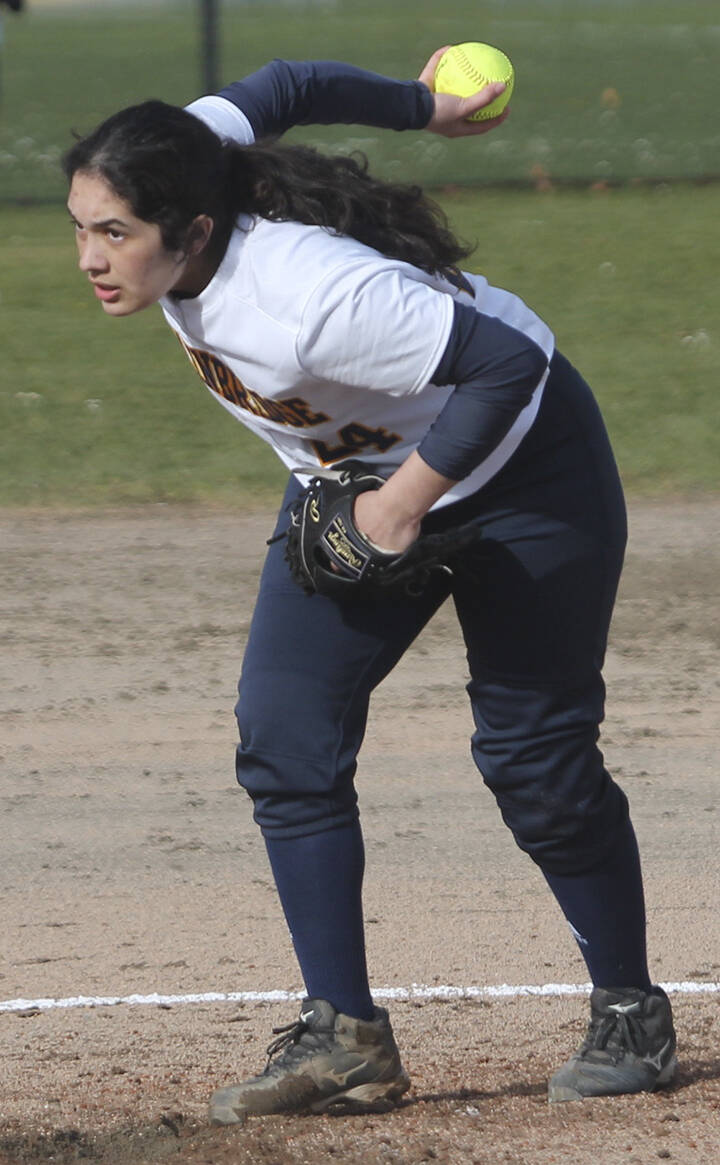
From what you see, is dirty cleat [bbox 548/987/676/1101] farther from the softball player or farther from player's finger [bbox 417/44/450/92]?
player's finger [bbox 417/44/450/92]

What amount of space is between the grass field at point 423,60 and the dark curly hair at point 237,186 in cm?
1165

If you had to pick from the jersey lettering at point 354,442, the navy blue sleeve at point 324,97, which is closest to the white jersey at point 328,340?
the jersey lettering at point 354,442

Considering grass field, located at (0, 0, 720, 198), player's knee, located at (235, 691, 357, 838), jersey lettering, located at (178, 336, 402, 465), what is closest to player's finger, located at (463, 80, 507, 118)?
jersey lettering, located at (178, 336, 402, 465)

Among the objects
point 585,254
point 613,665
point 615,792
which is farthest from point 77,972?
point 585,254

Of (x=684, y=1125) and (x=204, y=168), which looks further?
(x=684, y=1125)

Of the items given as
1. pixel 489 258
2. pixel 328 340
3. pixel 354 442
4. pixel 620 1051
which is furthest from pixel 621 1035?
pixel 489 258

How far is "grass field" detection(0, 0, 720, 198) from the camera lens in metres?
15.6

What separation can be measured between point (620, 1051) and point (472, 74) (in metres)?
1.99

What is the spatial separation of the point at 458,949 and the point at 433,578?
Result: 130 cm

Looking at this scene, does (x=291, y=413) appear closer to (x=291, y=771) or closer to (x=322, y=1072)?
(x=291, y=771)

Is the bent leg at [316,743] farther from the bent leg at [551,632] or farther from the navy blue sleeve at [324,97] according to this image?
the navy blue sleeve at [324,97]

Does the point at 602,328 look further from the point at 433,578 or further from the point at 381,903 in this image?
the point at 433,578

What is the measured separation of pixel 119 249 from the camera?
2.77 m

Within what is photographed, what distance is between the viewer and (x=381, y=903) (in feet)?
13.9
